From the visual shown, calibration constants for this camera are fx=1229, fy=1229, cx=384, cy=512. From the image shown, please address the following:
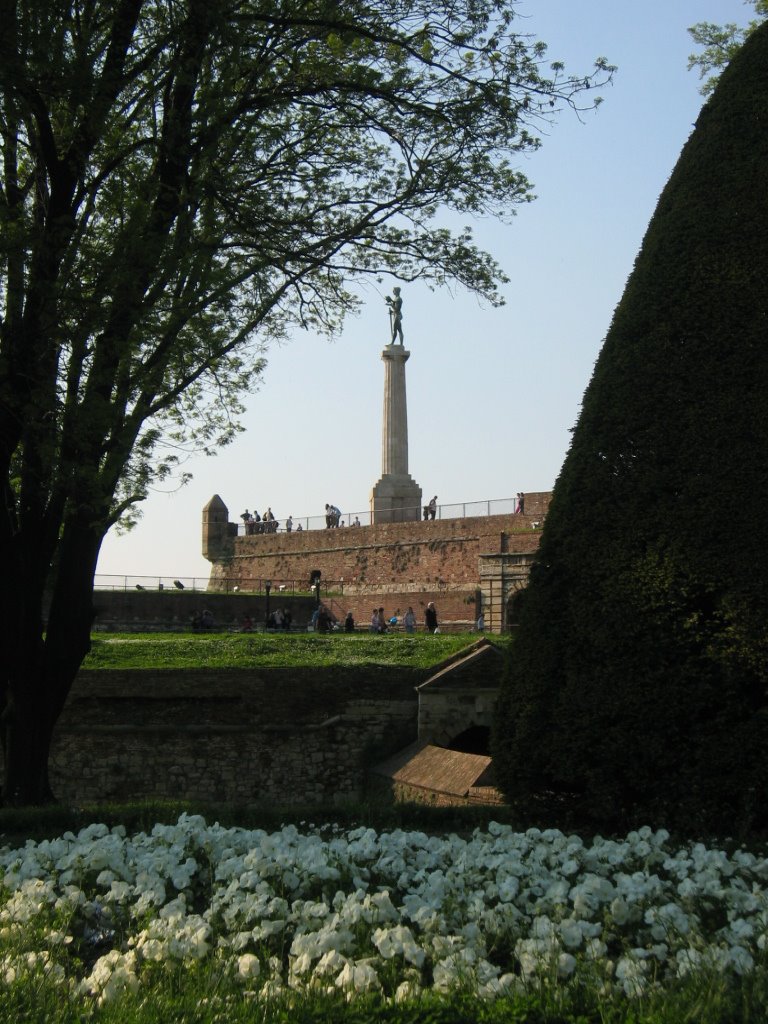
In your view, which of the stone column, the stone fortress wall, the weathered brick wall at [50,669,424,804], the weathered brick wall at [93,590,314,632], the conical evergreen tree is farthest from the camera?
the stone column

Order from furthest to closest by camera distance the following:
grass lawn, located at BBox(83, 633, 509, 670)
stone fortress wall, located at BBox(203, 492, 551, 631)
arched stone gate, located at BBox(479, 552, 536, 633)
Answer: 1. stone fortress wall, located at BBox(203, 492, 551, 631)
2. arched stone gate, located at BBox(479, 552, 536, 633)
3. grass lawn, located at BBox(83, 633, 509, 670)

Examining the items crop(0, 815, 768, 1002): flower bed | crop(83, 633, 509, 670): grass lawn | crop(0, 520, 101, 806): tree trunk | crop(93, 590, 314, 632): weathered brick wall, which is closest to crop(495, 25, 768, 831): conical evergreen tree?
crop(0, 815, 768, 1002): flower bed

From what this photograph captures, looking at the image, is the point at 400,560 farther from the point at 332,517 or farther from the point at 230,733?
the point at 230,733

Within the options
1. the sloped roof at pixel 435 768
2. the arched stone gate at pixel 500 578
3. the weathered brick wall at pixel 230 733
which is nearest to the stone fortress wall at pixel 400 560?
the arched stone gate at pixel 500 578

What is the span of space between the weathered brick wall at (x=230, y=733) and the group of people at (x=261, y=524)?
2982cm

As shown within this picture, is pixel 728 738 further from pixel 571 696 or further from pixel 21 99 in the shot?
pixel 21 99

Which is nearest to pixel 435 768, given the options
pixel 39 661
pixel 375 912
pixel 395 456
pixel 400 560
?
pixel 39 661

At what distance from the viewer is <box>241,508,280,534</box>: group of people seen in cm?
5225

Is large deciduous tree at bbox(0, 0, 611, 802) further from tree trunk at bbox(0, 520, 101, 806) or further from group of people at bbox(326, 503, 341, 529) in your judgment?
group of people at bbox(326, 503, 341, 529)

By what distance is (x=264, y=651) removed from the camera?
26031 mm

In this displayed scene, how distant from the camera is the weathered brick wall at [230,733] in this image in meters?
19.9

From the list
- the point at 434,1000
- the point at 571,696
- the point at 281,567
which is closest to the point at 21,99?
the point at 571,696

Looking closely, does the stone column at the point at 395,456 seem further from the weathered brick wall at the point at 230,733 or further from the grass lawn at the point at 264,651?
the weathered brick wall at the point at 230,733

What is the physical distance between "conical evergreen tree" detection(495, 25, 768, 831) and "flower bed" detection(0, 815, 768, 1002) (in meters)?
1.21
